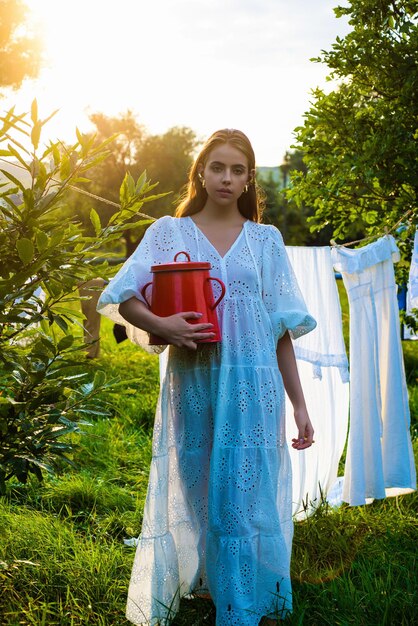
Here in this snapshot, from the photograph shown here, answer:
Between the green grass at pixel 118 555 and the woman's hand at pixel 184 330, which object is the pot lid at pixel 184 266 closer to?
the woman's hand at pixel 184 330

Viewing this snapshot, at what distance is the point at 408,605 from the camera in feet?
8.99

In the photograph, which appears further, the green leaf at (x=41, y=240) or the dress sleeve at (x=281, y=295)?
the dress sleeve at (x=281, y=295)

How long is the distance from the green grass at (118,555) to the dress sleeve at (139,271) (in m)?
0.27

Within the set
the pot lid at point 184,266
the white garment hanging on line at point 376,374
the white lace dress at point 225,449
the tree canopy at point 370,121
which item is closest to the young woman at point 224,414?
the white lace dress at point 225,449

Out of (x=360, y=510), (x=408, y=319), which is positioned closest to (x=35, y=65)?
(x=408, y=319)

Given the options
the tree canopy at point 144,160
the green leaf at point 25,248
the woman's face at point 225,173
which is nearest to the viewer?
the green leaf at point 25,248

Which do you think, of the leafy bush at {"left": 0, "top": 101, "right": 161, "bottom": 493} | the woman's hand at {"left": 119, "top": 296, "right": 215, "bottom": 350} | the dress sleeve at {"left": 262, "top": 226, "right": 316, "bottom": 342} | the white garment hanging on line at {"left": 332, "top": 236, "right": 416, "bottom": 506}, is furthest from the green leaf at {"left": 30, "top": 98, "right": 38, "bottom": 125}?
the white garment hanging on line at {"left": 332, "top": 236, "right": 416, "bottom": 506}

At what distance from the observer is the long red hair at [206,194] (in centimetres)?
262

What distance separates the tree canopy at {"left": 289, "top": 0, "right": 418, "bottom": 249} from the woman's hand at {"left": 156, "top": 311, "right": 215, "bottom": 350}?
2750 millimetres

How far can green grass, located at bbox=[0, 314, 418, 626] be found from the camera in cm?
274

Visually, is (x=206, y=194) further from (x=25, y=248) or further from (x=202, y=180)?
(x=25, y=248)

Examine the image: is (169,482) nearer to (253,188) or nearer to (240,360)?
(240,360)

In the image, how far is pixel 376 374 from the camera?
4137mm

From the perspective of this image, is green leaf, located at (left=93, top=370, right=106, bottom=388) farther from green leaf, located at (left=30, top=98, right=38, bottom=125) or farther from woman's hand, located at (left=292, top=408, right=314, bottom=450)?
green leaf, located at (left=30, top=98, right=38, bottom=125)
